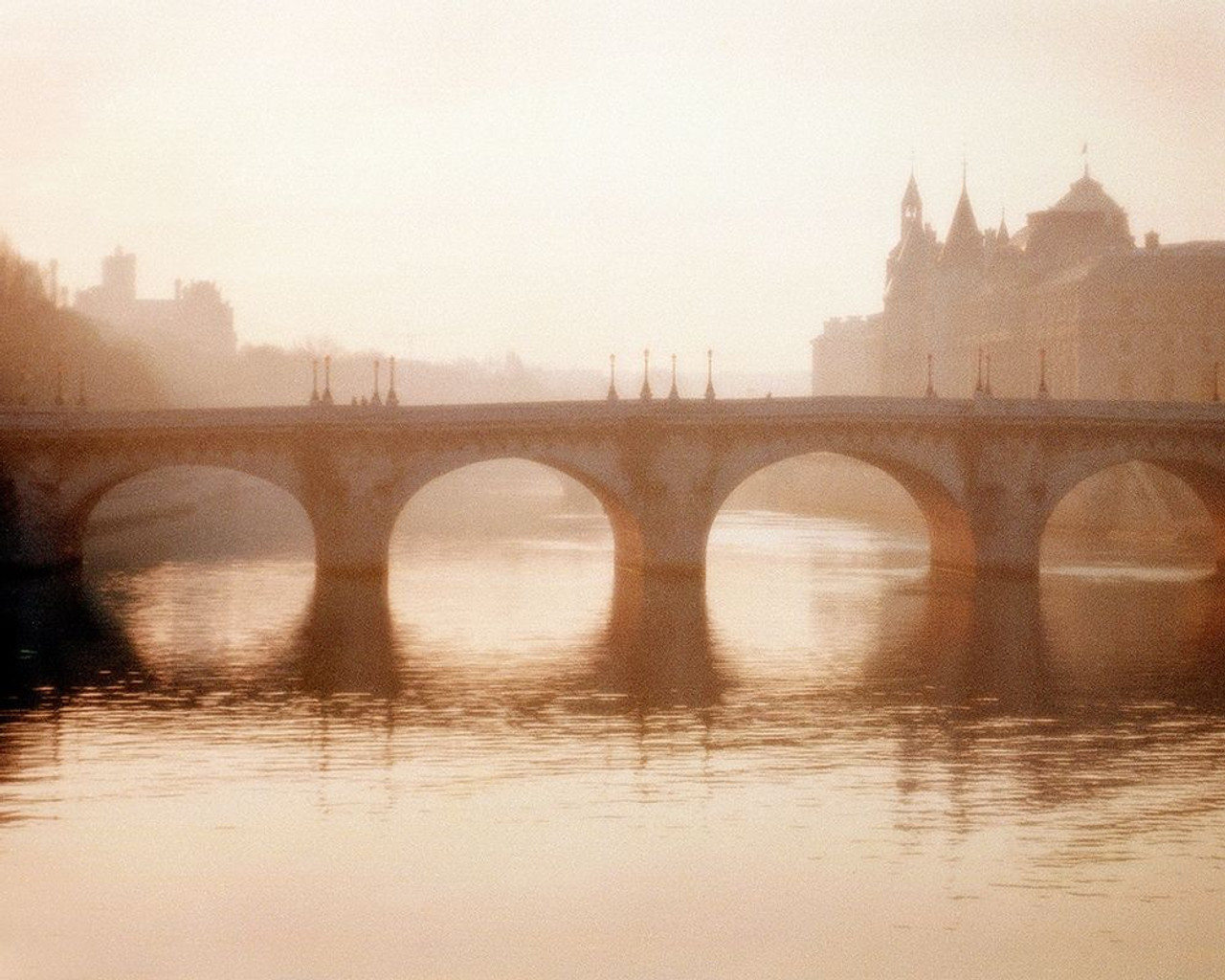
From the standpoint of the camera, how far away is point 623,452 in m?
65.5

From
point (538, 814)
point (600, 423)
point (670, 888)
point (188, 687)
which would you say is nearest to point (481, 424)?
point (600, 423)

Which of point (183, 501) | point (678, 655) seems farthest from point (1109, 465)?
point (183, 501)

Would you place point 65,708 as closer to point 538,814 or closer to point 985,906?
point 538,814

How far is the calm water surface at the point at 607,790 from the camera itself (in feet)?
83.2

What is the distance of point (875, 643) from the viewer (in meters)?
53.7

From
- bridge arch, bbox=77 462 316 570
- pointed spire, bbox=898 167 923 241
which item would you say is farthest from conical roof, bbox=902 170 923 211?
bridge arch, bbox=77 462 316 570

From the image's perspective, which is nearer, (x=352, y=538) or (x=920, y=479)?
(x=352, y=538)

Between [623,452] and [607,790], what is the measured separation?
32.3 m

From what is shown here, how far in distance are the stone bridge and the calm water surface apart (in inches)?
173

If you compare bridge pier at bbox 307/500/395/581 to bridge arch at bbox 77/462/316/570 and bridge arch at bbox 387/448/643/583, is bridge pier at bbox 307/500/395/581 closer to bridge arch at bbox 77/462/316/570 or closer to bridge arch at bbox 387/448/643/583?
bridge arch at bbox 387/448/643/583

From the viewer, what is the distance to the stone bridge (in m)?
64.2

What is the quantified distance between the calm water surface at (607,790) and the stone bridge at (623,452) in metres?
4.40

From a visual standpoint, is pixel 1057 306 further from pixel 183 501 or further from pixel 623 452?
pixel 623 452

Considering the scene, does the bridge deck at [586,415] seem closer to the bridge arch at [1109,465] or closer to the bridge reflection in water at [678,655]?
the bridge arch at [1109,465]
